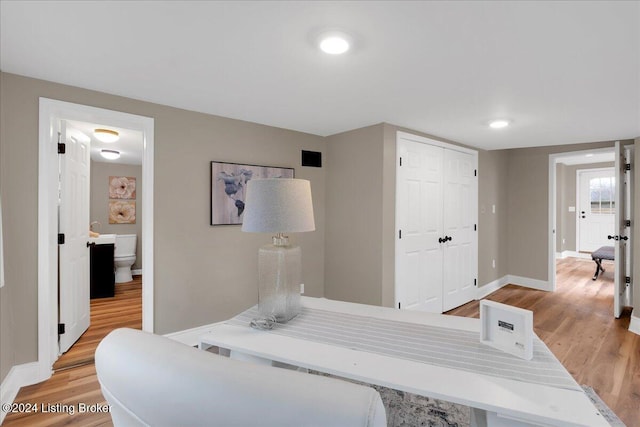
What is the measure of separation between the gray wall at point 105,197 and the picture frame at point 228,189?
2.92m

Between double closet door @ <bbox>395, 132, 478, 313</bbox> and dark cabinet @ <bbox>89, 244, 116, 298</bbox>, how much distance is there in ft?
12.8

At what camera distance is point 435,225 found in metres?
3.78

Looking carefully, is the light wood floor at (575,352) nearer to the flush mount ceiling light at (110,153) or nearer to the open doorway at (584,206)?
the open doorway at (584,206)

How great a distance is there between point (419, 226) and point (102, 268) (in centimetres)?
428

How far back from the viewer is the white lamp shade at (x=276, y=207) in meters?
1.45

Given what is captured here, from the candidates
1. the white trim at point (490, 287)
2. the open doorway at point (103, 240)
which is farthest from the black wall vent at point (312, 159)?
the white trim at point (490, 287)

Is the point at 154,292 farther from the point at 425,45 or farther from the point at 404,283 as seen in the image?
the point at 425,45

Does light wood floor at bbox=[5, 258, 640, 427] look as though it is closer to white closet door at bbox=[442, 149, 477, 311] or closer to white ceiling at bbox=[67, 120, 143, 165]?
white closet door at bbox=[442, 149, 477, 311]

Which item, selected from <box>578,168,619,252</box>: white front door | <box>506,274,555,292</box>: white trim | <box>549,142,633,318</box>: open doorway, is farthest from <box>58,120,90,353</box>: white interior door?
<box>578,168,619,252</box>: white front door

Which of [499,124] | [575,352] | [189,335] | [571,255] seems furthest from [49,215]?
[571,255]

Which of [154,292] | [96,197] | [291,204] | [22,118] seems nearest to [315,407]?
[291,204]

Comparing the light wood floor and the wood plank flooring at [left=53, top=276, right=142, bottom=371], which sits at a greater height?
the wood plank flooring at [left=53, top=276, right=142, bottom=371]

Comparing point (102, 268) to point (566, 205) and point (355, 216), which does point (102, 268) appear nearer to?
point (355, 216)

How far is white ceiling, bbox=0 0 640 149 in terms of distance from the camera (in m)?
1.42
